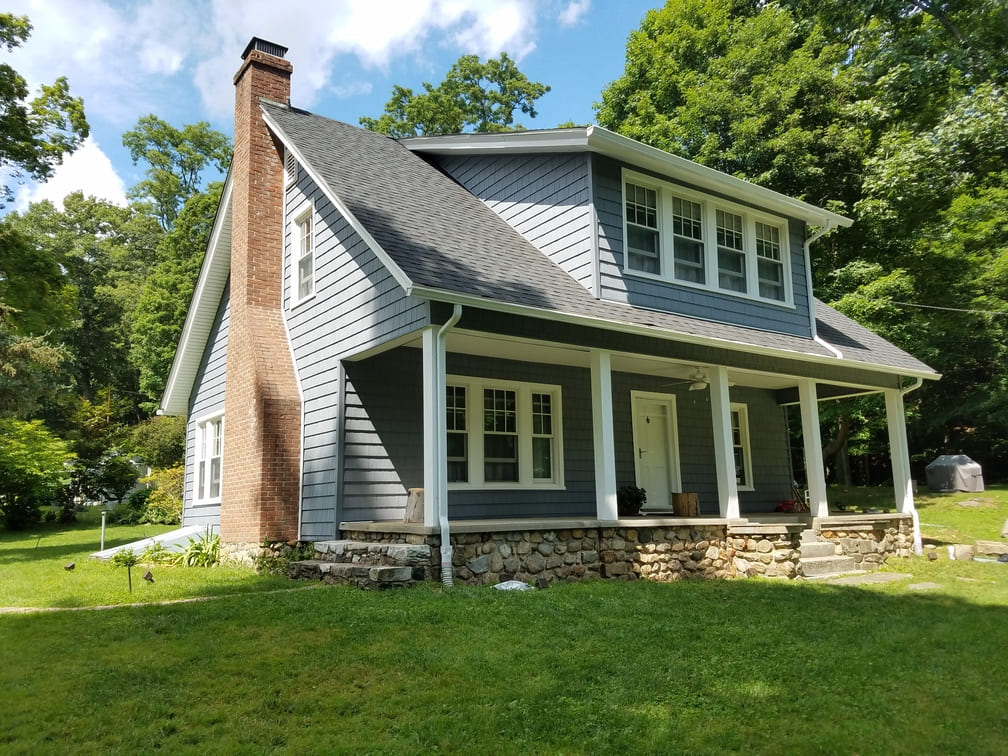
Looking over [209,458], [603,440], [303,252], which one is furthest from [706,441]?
[209,458]

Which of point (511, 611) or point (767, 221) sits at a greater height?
point (767, 221)

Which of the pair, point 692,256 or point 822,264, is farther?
point 822,264

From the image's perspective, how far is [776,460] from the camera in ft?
49.4

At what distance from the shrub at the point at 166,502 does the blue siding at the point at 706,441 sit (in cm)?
1424

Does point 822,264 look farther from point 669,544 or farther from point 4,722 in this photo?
point 4,722

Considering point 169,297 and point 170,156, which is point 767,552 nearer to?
point 169,297

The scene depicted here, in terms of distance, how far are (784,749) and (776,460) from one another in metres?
12.1

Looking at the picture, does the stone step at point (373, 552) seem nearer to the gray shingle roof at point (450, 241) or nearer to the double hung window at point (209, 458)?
the gray shingle roof at point (450, 241)

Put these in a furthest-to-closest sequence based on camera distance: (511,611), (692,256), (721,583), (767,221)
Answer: (767,221) → (692,256) → (721,583) → (511,611)

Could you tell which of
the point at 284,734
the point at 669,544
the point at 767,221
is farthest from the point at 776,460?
the point at 284,734

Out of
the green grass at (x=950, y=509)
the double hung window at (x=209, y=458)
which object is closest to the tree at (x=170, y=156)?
the double hung window at (x=209, y=458)

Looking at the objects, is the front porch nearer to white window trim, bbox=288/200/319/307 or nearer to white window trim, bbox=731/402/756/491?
white window trim, bbox=731/402/756/491

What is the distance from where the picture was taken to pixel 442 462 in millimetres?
7863

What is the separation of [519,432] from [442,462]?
3445 mm
